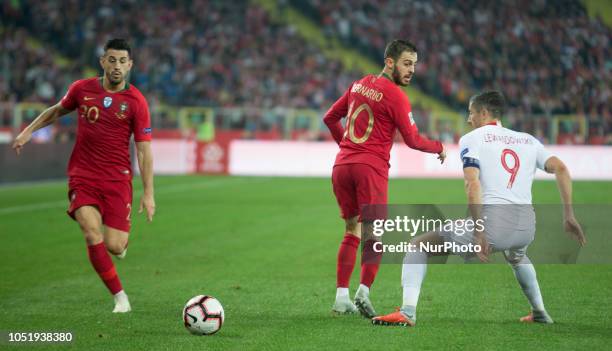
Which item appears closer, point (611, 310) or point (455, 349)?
point (455, 349)

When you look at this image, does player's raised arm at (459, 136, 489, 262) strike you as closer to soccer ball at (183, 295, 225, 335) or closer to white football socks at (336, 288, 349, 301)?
white football socks at (336, 288, 349, 301)

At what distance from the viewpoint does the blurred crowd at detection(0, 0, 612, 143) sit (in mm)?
29516

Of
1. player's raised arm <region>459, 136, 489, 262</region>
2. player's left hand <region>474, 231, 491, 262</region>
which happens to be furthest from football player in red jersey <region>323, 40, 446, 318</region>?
player's left hand <region>474, 231, 491, 262</region>

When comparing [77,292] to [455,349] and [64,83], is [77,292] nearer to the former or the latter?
[455,349]

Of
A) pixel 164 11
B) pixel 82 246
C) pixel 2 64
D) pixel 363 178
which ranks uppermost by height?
pixel 164 11

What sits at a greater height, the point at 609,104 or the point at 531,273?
the point at 609,104

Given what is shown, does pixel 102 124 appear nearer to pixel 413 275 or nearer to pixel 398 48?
pixel 398 48

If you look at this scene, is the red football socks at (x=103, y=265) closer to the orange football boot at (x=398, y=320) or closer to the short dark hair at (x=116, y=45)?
the short dark hair at (x=116, y=45)

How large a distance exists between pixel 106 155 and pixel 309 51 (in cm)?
3080

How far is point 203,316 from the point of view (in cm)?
707

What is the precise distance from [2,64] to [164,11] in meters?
7.82

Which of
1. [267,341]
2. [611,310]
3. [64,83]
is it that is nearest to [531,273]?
[611,310]

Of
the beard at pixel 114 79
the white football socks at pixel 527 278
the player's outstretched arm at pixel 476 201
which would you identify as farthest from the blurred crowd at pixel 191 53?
the player's outstretched arm at pixel 476 201

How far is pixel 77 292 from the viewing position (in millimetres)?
9484
